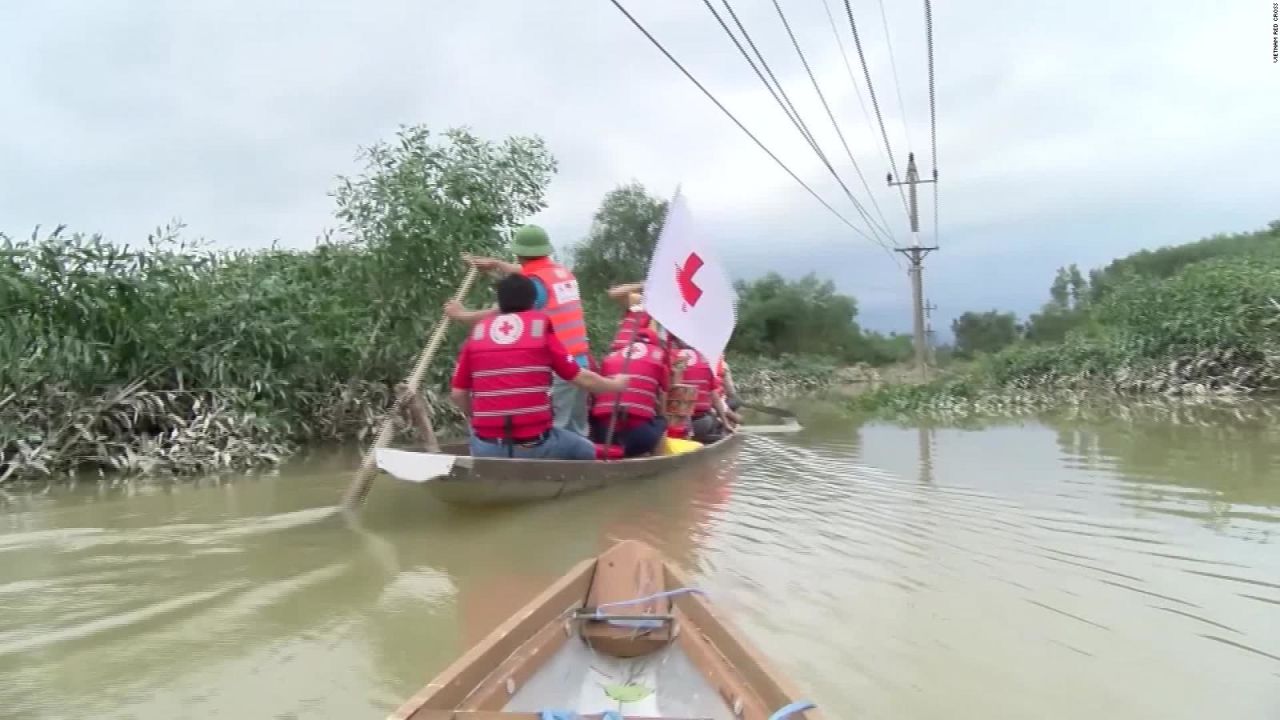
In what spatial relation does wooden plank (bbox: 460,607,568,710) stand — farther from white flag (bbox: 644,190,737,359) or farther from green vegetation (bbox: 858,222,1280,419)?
green vegetation (bbox: 858,222,1280,419)

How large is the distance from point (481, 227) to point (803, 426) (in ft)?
18.1

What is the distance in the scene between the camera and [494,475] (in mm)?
5219

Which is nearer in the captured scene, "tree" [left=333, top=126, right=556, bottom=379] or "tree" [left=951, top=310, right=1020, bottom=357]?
"tree" [left=333, top=126, right=556, bottom=379]

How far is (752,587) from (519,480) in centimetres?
184

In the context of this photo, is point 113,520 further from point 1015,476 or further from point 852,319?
point 852,319

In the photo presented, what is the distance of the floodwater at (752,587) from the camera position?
2.90 m

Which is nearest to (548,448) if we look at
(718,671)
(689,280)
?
(689,280)

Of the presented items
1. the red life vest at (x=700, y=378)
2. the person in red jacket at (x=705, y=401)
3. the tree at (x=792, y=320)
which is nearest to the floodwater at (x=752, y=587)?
the red life vest at (x=700, y=378)

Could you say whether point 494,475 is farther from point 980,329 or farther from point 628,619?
point 980,329

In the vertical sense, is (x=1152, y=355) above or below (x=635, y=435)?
above

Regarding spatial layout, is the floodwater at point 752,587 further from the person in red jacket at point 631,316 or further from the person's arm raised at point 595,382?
the person in red jacket at point 631,316

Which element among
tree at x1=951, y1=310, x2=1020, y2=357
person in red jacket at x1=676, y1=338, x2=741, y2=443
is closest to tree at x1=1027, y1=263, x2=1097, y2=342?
tree at x1=951, y1=310, x2=1020, y2=357

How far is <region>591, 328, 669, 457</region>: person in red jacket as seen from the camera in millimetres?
7277

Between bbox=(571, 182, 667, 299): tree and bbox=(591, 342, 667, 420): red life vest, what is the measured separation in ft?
69.8
